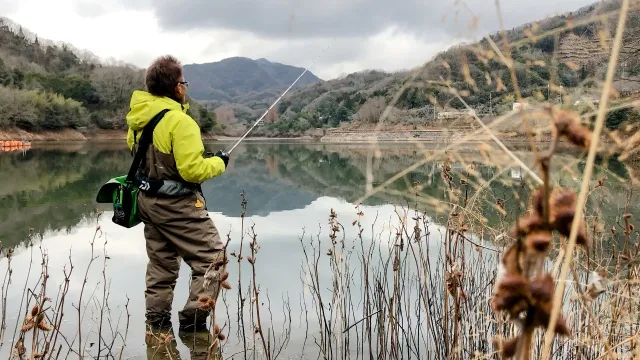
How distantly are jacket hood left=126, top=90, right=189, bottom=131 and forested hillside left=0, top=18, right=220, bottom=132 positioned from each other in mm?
42192

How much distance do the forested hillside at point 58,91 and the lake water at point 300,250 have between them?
3000 centimetres

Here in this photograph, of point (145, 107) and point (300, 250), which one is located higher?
point (145, 107)

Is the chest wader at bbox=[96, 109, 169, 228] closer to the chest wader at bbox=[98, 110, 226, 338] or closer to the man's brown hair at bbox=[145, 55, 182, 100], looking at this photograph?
the chest wader at bbox=[98, 110, 226, 338]

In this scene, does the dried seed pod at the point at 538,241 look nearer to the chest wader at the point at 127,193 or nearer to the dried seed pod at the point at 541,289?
the dried seed pod at the point at 541,289

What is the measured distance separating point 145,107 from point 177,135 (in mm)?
306

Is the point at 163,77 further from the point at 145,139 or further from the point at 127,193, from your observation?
the point at 127,193

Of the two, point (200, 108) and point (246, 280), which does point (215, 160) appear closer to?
point (246, 280)

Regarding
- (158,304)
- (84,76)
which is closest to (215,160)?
(158,304)

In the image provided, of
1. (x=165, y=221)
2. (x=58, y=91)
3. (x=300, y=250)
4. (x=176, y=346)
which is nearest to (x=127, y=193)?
(x=165, y=221)

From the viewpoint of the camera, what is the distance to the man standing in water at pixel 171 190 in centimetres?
352

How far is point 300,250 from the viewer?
6.38 meters

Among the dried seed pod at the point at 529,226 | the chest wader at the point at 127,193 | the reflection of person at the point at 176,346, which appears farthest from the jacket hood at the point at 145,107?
the dried seed pod at the point at 529,226

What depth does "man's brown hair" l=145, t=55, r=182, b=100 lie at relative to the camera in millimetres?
3627

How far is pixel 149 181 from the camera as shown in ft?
12.0
